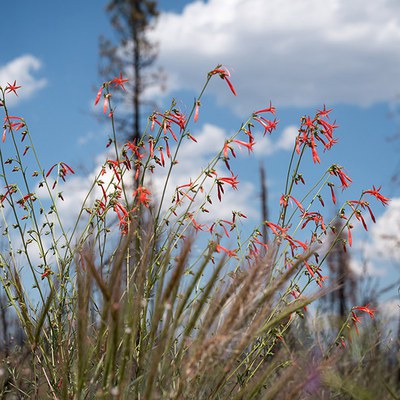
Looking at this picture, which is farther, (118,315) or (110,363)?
(110,363)

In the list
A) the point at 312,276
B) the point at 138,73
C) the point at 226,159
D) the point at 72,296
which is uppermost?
the point at 138,73

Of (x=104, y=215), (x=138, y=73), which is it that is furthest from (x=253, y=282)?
(x=138, y=73)

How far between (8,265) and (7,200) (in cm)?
40

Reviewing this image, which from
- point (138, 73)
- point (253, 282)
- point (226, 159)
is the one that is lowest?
point (253, 282)

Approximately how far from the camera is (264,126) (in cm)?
420

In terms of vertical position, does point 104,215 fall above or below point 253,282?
above

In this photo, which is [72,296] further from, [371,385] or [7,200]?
[371,385]

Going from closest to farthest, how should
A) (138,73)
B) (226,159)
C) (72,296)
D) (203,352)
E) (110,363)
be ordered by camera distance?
(203,352)
(110,363)
(226,159)
(72,296)
(138,73)

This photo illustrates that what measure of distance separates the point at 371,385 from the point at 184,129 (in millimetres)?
2084

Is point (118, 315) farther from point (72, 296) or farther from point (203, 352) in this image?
point (72, 296)

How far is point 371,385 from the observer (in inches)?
104

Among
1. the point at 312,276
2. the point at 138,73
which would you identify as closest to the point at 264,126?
the point at 312,276

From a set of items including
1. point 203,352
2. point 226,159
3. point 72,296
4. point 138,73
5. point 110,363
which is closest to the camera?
point 203,352

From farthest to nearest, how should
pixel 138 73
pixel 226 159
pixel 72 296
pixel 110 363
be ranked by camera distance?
pixel 138 73 → pixel 72 296 → pixel 226 159 → pixel 110 363
